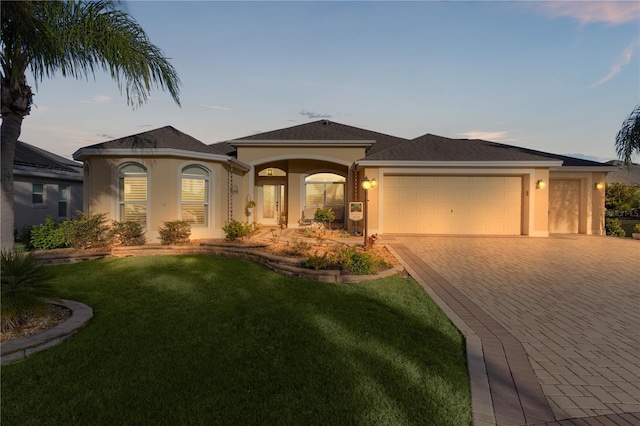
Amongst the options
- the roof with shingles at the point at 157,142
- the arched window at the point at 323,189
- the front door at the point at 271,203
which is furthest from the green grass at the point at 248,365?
the front door at the point at 271,203

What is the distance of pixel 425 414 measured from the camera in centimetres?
243

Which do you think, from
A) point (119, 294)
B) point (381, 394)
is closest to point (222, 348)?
point (381, 394)

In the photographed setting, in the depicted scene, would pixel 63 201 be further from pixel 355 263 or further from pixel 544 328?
pixel 544 328

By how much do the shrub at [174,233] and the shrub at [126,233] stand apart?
672 millimetres

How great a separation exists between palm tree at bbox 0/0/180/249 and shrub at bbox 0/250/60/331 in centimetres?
416

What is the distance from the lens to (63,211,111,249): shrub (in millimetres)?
8766

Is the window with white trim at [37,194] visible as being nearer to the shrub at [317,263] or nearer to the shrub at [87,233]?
the shrub at [87,233]

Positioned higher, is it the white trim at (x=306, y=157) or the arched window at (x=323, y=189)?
the white trim at (x=306, y=157)

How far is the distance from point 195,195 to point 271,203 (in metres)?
6.93

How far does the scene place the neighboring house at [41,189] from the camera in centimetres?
1466

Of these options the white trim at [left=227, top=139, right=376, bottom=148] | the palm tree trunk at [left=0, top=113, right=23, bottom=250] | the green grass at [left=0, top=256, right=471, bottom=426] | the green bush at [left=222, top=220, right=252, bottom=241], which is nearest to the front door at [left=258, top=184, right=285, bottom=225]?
the white trim at [left=227, top=139, right=376, bottom=148]

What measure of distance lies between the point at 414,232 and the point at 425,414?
38.4ft

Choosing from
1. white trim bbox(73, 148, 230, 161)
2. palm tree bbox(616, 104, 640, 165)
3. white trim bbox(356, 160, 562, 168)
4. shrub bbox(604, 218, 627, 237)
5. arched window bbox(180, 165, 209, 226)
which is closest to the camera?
white trim bbox(73, 148, 230, 161)

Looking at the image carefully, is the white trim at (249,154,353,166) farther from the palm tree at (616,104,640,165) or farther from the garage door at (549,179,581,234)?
the palm tree at (616,104,640,165)
